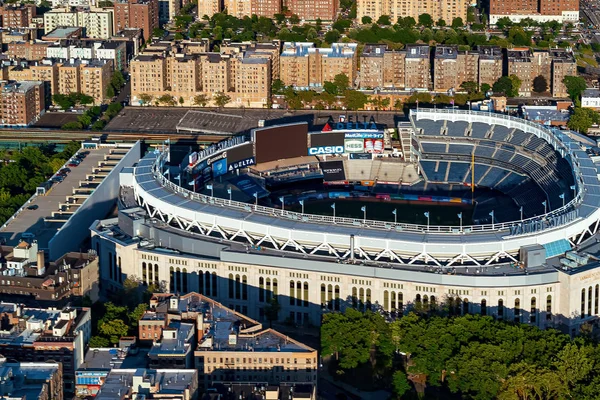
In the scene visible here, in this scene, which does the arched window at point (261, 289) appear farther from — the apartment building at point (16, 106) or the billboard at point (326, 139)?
the apartment building at point (16, 106)

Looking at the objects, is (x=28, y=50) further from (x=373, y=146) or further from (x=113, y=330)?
(x=113, y=330)

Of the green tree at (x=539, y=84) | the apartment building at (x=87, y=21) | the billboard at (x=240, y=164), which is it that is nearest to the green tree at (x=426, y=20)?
the green tree at (x=539, y=84)

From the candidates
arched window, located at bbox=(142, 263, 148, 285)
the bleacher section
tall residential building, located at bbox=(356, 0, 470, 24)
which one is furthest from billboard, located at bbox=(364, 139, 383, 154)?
tall residential building, located at bbox=(356, 0, 470, 24)

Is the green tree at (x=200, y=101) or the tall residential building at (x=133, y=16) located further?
the tall residential building at (x=133, y=16)

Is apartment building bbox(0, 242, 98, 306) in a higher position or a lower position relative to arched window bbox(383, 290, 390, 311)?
higher

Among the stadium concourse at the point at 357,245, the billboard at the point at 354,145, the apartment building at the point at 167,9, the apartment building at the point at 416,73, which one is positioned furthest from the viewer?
the apartment building at the point at 167,9

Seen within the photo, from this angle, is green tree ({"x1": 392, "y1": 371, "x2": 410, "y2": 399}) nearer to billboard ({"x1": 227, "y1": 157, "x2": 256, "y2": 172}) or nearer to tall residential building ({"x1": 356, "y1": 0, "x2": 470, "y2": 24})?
billboard ({"x1": 227, "y1": 157, "x2": 256, "y2": 172})

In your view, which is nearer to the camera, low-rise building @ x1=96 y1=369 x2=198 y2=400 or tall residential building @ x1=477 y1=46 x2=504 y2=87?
low-rise building @ x1=96 y1=369 x2=198 y2=400
